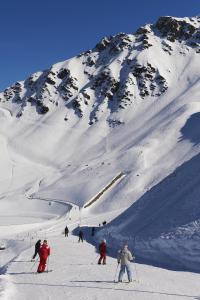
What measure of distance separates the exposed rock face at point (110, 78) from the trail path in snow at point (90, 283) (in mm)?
129102

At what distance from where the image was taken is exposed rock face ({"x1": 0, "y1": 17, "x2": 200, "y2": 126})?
162375 mm

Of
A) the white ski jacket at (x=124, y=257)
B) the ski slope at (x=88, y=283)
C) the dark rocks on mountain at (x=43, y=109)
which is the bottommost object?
the ski slope at (x=88, y=283)

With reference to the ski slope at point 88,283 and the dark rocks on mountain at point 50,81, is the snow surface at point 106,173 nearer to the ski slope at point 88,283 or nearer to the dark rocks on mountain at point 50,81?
the ski slope at point 88,283

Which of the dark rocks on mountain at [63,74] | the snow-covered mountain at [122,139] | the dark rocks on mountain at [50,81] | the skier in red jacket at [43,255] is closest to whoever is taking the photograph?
the skier in red jacket at [43,255]

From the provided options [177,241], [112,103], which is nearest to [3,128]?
[112,103]

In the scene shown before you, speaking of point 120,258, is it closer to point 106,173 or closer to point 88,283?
point 88,283

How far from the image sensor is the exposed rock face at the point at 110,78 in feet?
533

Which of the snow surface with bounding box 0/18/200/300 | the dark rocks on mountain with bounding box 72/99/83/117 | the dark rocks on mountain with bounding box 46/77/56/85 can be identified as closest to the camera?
the snow surface with bounding box 0/18/200/300

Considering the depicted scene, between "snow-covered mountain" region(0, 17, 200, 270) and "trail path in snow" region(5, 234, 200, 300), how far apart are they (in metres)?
3.71

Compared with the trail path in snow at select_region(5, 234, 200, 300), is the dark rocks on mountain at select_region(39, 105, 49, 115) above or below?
above

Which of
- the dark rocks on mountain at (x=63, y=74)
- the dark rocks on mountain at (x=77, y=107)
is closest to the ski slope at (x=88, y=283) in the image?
the dark rocks on mountain at (x=77, y=107)

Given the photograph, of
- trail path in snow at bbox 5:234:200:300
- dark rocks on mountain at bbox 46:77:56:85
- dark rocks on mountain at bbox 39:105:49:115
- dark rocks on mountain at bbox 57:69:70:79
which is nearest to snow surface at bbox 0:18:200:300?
trail path in snow at bbox 5:234:200:300

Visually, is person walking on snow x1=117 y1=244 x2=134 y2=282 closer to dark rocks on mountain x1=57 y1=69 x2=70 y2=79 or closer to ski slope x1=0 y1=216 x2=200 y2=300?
ski slope x1=0 y1=216 x2=200 y2=300

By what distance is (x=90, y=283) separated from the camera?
17516 millimetres
